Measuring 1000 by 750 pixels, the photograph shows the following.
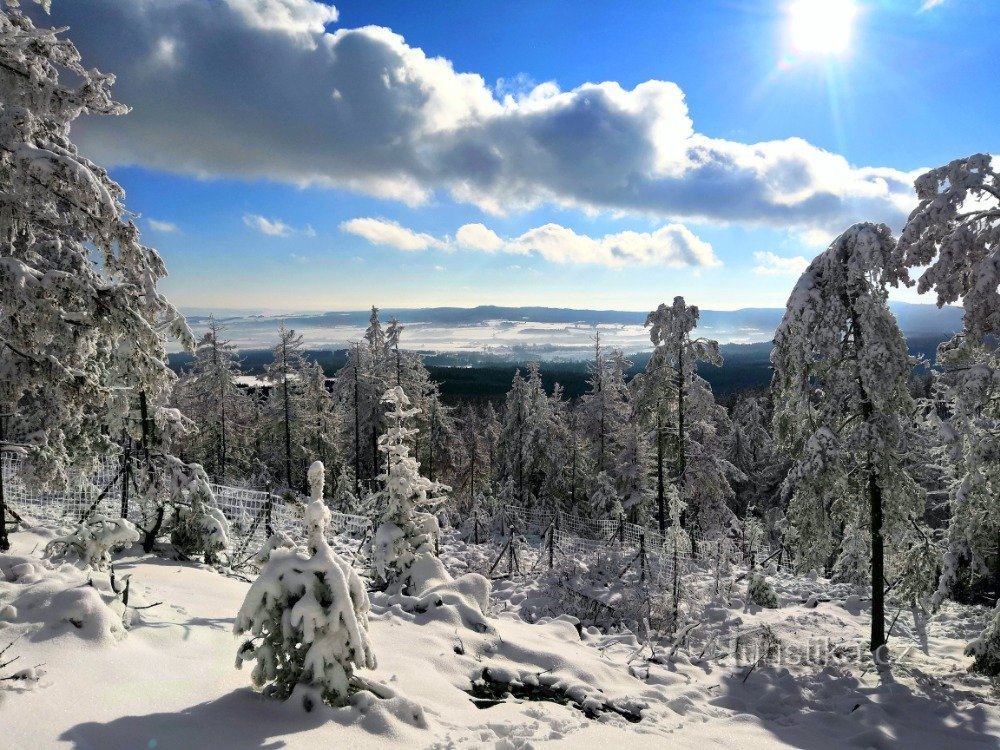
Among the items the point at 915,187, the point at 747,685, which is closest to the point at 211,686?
the point at 747,685

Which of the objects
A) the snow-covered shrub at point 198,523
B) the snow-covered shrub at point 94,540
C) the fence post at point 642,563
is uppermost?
the snow-covered shrub at point 94,540

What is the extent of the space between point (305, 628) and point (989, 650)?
1116cm

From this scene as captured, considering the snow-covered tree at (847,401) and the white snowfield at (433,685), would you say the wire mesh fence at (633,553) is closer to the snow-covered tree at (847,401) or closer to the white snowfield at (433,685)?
the white snowfield at (433,685)

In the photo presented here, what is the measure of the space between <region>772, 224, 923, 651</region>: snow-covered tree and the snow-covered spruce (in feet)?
30.9

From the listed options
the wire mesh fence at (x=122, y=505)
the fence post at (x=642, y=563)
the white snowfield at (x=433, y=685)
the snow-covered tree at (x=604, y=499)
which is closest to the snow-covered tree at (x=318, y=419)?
the snow-covered tree at (x=604, y=499)

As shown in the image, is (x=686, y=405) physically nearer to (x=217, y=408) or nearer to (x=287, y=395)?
(x=287, y=395)

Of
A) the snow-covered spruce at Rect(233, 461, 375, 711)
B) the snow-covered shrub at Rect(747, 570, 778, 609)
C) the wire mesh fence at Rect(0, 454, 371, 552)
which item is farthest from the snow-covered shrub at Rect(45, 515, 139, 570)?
the snow-covered shrub at Rect(747, 570, 778, 609)

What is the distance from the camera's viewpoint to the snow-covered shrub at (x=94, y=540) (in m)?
7.05

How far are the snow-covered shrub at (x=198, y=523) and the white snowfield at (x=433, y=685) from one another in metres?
0.84

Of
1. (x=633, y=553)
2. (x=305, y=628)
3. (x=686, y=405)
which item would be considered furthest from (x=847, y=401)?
(x=305, y=628)

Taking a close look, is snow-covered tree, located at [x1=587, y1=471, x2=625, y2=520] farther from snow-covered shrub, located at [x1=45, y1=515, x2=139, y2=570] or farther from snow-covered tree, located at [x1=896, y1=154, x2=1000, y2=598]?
snow-covered shrub, located at [x1=45, y1=515, x2=139, y2=570]

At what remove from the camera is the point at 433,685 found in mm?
6426

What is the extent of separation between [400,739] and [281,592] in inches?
64.9

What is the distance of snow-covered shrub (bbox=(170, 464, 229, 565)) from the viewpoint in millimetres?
9820
